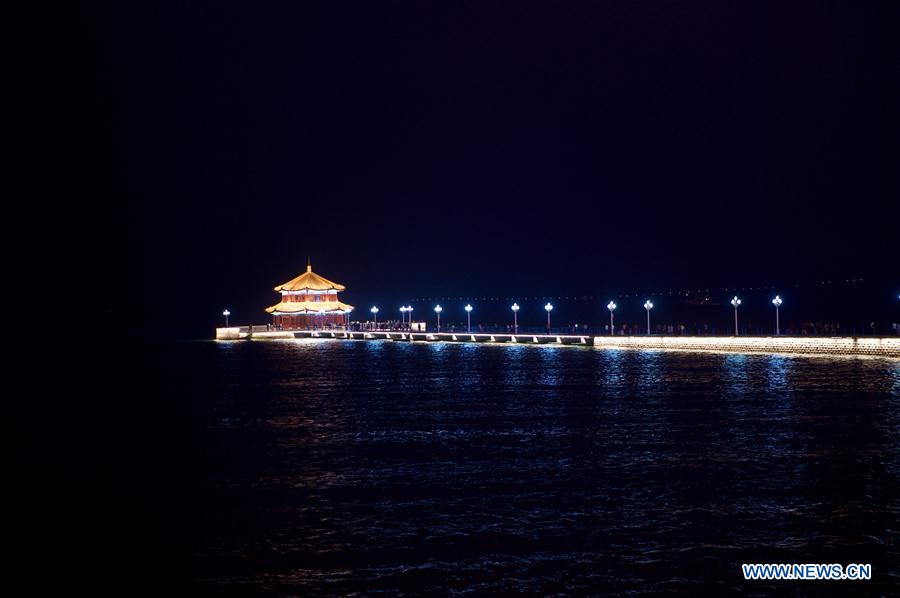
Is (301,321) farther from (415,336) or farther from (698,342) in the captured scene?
(698,342)

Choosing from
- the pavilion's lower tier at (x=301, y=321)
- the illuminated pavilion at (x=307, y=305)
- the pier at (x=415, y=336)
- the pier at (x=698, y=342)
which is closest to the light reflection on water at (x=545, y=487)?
the pier at (x=698, y=342)

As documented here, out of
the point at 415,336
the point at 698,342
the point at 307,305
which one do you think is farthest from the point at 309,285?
the point at 698,342

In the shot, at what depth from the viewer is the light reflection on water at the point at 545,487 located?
11383mm

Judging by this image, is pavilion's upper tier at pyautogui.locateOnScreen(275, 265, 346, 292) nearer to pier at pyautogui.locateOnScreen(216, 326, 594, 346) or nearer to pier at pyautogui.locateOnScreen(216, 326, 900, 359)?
pier at pyautogui.locateOnScreen(216, 326, 594, 346)

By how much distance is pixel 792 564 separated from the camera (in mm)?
11328

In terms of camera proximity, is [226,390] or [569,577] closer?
[569,577]

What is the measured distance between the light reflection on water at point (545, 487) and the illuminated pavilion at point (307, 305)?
291 feet

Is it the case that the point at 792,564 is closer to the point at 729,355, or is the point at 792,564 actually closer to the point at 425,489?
the point at 425,489

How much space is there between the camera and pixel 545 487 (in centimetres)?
1584

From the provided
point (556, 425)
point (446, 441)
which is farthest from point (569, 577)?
point (556, 425)

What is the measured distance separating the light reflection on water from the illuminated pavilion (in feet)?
291

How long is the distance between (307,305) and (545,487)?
353 ft

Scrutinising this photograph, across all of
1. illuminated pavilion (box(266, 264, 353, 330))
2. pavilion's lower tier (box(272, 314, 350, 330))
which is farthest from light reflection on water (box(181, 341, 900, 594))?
pavilion's lower tier (box(272, 314, 350, 330))

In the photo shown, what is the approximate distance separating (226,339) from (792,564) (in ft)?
329
